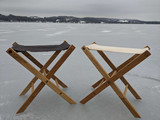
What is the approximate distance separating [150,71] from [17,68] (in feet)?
10.5

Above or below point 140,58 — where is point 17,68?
below

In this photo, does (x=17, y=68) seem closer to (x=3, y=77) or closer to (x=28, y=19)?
(x=3, y=77)

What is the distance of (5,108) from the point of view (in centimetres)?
191

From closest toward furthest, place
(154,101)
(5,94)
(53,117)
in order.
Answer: (53,117) → (154,101) → (5,94)

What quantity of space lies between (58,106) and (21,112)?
466 millimetres

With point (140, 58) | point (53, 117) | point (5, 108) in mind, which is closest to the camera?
point (140, 58)

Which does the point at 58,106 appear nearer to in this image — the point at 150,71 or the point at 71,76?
the point at 71,76

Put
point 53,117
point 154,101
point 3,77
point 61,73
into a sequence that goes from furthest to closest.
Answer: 1. point 61,73
2. point 3,77
3. point 154,101
4. point 53,117

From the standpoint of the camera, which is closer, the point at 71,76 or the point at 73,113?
the point at 73,113

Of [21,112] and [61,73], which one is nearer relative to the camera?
[21,112]

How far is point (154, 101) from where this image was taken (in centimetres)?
212

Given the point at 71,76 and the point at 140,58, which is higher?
the point at 140,58

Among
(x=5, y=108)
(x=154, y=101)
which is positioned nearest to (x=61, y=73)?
(x=5, y=108)

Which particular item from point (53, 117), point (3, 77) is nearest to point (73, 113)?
point (53, 117)
